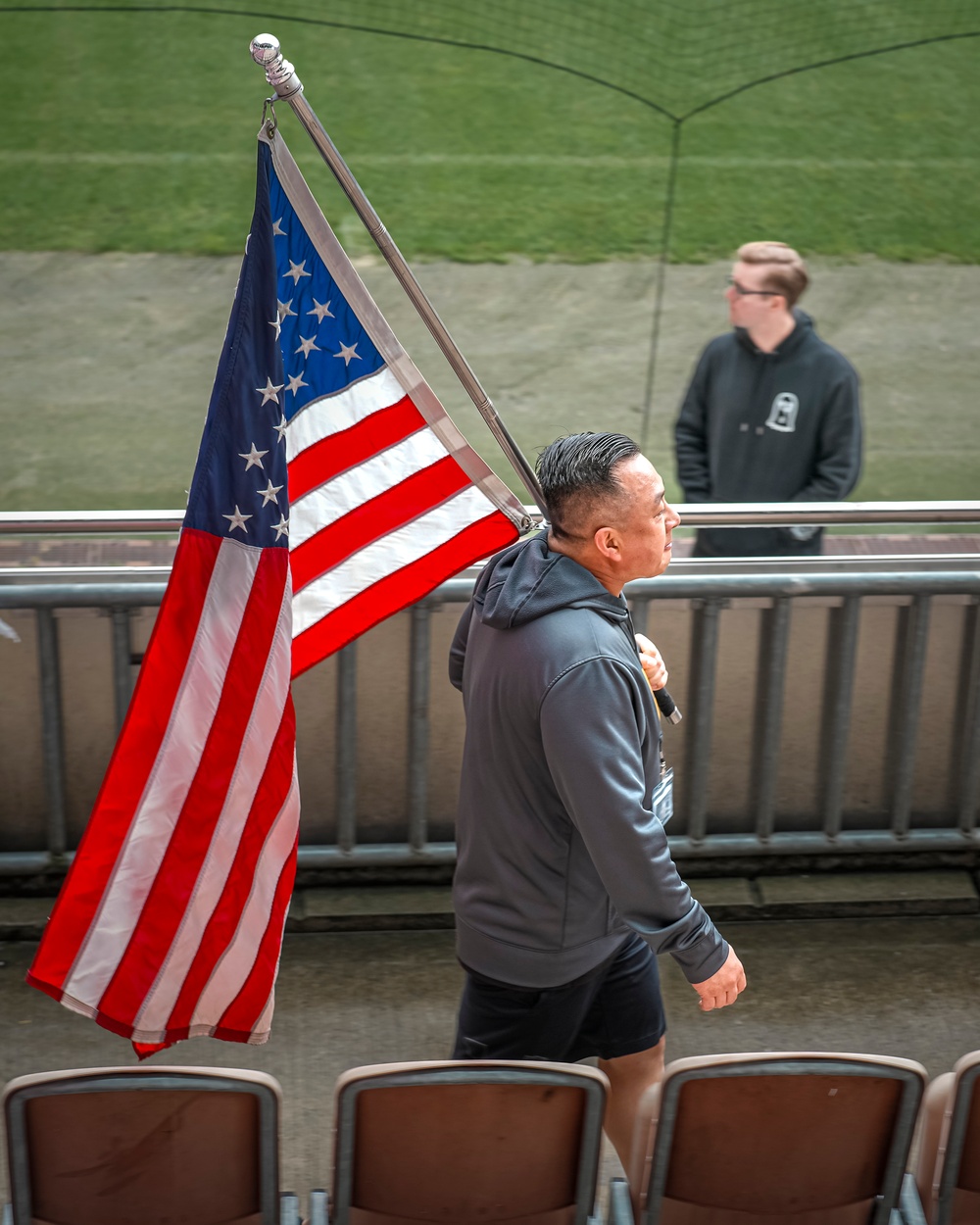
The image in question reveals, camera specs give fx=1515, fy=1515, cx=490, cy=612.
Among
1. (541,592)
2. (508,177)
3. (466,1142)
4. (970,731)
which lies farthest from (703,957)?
(508,177)

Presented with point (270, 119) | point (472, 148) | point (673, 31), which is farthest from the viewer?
point (673, 31)

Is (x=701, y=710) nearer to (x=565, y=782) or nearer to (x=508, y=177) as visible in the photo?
(x=565, y=782)

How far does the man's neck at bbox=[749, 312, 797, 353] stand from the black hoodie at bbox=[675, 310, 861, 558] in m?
0.02

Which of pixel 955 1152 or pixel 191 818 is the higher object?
pixel 191 818

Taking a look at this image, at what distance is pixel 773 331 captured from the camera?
17.6 feet

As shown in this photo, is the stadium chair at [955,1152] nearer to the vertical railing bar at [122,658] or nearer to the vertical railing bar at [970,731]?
the vertical railing bar at [970,731]

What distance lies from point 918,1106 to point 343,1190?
113 cm

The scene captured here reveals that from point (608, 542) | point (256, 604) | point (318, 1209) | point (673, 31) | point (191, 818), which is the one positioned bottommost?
point (318, 1209)

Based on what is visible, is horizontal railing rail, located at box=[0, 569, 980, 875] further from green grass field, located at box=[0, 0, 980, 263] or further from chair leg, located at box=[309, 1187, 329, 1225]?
green grass field, located at box=[0, 0, 980, 263]

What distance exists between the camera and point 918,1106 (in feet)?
9.67

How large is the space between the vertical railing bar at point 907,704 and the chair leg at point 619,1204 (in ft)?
7.16

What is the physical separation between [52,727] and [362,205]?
216 cm

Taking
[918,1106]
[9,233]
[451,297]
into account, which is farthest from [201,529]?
[9,233]

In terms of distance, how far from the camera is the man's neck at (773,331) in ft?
17.5
